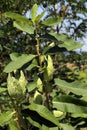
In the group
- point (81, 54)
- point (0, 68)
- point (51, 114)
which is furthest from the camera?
point (81, 54)

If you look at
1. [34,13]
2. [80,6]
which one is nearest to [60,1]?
[80,6]

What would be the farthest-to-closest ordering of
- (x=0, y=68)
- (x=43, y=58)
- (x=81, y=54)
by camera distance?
(x=81, y=54)
(x=0, y=68)
(x=43, y=58)

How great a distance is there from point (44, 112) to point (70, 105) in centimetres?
18

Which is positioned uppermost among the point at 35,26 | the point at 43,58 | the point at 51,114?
the point at 35,26

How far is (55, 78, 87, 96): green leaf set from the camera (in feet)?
7.27

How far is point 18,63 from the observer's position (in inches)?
91.4

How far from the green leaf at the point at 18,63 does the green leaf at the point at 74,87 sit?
23cm

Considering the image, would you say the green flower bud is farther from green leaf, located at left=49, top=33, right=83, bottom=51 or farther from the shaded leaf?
green leaf, located at left=49, top=33, right=83, bottom=51

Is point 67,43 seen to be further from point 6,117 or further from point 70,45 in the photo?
point 6,117

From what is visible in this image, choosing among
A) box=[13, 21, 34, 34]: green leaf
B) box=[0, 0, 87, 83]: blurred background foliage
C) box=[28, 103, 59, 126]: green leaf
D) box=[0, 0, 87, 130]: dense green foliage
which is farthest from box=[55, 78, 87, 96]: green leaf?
box=[0, 0, 87, 83]: blurred background foliage

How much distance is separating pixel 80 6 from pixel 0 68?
6.82 feet

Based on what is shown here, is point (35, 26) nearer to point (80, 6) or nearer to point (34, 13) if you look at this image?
point (34, 13)

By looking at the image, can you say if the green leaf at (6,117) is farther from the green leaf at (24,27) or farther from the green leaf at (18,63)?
the green leaf at (24,27)

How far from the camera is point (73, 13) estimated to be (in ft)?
20.9
